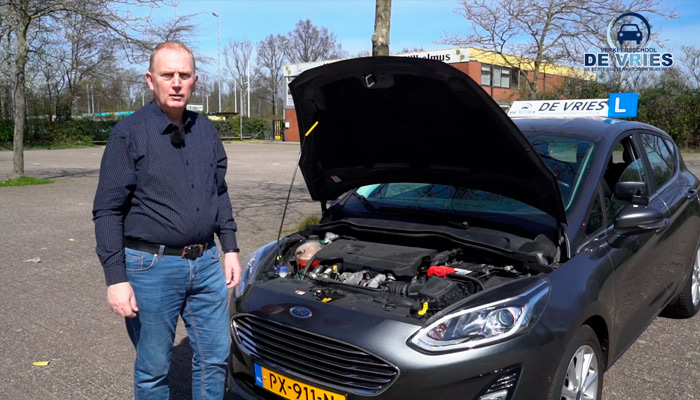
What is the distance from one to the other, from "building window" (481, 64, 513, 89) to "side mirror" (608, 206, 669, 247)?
1505 inches

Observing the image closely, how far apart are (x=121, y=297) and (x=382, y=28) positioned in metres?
5.42

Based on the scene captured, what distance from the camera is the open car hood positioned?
2.94m

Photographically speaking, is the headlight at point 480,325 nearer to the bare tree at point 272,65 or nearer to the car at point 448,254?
the car at point 448,254

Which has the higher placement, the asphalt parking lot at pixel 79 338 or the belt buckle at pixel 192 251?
the belt buckle at pixel 192 251

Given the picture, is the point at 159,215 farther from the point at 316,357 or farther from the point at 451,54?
the point at 451,54

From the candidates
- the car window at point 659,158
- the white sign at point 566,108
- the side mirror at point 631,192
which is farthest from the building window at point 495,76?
the side mirror at point 631,192

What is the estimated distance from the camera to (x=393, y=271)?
308cm

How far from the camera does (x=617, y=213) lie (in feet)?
11.5

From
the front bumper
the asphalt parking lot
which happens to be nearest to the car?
the front bumper

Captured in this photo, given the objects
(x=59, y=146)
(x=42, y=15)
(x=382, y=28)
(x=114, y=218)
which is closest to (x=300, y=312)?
(x=114, y=218)

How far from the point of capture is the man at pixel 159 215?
250cm

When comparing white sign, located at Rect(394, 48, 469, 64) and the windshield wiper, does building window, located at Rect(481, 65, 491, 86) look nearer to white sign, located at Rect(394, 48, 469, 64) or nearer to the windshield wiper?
white sign, located at Rect(394, 48, 469, 64)

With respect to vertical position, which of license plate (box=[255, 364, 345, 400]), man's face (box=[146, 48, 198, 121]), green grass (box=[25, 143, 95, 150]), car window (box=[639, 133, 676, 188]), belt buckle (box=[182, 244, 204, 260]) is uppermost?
man's face (box=[146, 48, 198, 121])

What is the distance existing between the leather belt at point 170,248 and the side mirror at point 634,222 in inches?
85.0
